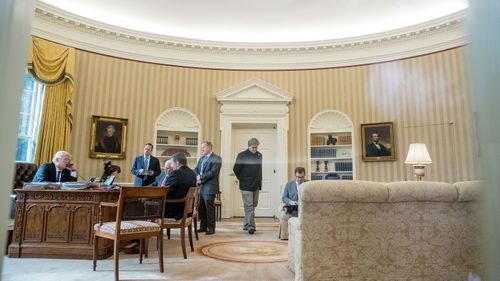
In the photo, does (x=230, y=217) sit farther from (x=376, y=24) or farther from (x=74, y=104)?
(x=376, y=24)

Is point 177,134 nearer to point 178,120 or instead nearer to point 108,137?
point 178,120

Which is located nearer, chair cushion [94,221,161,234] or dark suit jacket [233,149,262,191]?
chair cushion [94,221,161,234]

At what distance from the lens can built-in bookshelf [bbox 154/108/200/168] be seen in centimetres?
699

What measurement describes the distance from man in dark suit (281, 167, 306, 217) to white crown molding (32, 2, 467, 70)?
386 cm

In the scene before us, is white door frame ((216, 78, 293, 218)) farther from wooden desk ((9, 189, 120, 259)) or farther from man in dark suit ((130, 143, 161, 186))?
wooden desk ((9, 189, 120, 259))

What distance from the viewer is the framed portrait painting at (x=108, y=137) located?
6.39m

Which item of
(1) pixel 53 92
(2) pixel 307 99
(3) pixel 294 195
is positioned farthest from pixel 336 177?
(1) pixel 53 92

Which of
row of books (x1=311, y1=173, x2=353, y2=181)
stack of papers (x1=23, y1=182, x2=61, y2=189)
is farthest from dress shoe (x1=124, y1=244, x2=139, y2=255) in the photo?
row of books (x1=311, y1=173, x2=353, y2=181)

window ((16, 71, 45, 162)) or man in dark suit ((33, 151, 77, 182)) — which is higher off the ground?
window ((16, 71, 45, 162))

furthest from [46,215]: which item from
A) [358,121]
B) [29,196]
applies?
[358,121]

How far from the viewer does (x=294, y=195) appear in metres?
4.30

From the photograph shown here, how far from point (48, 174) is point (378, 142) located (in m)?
5.93

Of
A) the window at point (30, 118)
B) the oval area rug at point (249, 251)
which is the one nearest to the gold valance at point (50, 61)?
the window at point (30, 118)

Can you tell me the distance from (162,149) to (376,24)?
17.9ft
